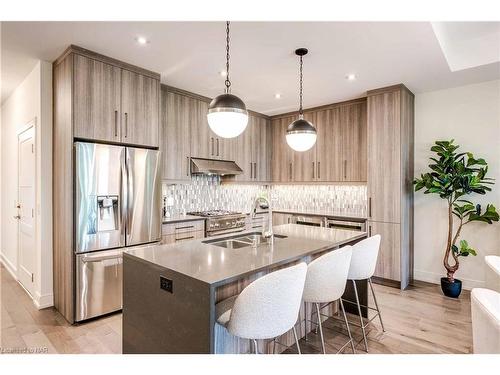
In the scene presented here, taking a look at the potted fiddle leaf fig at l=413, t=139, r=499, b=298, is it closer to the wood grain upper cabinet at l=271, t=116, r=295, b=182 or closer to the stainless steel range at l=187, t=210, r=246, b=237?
the wood grain upper cabinet at l=271, t=116, r=295, b=182

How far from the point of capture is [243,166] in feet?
16.6

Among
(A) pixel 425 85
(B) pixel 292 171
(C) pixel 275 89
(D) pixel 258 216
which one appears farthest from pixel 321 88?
(D) pixel 258 216

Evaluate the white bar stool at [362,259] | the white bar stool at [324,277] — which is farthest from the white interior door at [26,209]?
the white bar stool at [362,259]

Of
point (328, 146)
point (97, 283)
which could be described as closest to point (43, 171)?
point (97, 283)

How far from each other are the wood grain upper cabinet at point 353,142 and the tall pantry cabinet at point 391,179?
32cm

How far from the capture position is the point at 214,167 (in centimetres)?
439

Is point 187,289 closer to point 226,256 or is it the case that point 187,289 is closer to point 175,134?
Answer: point 226,256

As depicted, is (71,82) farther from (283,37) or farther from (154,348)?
(154,348)

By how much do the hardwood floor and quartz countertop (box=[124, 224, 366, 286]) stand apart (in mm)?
856

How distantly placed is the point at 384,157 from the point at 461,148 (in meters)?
0.98

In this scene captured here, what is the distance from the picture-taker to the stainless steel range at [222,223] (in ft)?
13.3

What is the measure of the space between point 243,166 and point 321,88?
1.82 meters

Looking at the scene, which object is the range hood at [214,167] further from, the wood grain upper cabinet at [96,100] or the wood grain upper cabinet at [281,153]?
the wood grain upper cabinet at [96,100]

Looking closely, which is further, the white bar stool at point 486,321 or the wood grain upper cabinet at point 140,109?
the wood grain upper cabinet at point 140,109
